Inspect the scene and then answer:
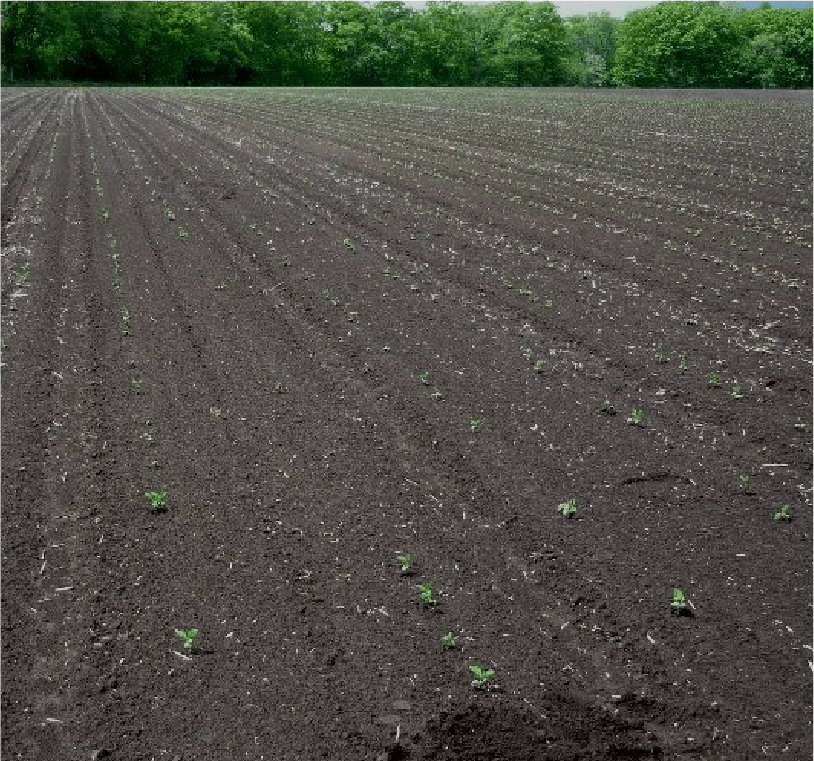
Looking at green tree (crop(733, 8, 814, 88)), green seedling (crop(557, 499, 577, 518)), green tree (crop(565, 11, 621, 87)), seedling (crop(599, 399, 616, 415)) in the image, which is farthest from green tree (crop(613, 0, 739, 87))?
green seedling (crop(557, 499, 577, 518))

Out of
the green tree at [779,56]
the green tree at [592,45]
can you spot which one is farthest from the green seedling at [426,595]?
the green tree at [592,45]

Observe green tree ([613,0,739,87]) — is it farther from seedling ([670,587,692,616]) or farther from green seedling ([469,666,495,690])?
green seedling ([469,666,495,690])

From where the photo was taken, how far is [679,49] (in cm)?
9725

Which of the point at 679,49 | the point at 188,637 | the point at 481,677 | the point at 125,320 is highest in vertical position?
the point at 679,49

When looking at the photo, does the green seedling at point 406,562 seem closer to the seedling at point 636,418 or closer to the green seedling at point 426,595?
the green seedling at point 426,595

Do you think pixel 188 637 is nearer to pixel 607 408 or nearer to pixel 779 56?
pixel 607 408

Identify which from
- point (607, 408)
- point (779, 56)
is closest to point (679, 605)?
point (607, 408)

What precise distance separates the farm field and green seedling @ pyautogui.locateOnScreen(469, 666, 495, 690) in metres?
0.02

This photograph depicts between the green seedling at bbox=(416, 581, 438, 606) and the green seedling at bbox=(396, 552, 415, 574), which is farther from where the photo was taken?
the green seedling at bbox=(396, 552, 415, 574)

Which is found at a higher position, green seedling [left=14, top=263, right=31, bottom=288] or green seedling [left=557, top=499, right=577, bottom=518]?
green seedling [left=14, top=263, right=31, bottom=288]

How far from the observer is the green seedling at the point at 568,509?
6.64 metres

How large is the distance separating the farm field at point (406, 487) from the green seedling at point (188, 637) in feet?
0.10

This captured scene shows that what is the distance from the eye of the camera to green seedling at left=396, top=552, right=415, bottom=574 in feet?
19.7

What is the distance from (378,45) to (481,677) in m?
104
